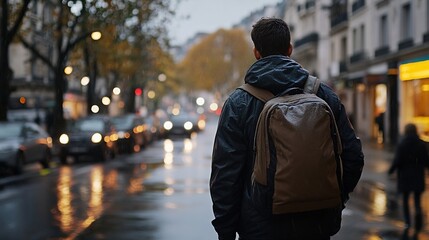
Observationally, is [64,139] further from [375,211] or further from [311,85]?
[311,85]

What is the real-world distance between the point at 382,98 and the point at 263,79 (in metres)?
37.1

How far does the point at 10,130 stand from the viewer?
21906 mm

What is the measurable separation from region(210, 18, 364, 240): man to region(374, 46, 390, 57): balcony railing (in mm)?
32416

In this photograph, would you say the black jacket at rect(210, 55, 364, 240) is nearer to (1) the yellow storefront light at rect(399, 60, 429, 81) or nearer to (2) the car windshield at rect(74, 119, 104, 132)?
(1) the yellow storefront light at rect(399, 60, 429, 81)

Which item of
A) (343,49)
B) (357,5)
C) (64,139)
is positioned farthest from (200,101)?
(64,139)

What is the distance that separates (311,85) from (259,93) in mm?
261

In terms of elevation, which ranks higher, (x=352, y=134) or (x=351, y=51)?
(x=351, y=51)

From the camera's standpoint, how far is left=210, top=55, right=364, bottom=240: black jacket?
141 inches

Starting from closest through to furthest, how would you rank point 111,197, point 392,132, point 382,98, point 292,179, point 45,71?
point 292,179
point 111,197
point 392,132
point 382,98
point 45,71

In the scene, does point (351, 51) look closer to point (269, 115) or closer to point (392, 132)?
point (392, 132)

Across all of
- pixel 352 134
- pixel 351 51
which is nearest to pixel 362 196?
pixel 352 134

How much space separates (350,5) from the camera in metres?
44.6

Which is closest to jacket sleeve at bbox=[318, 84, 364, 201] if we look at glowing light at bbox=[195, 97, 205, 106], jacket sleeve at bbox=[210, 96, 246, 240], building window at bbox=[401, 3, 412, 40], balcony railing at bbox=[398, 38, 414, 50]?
jacket sleeve at bbox=[210, 96, 246, 240]

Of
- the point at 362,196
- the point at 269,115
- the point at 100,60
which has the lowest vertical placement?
the point at 362,196
